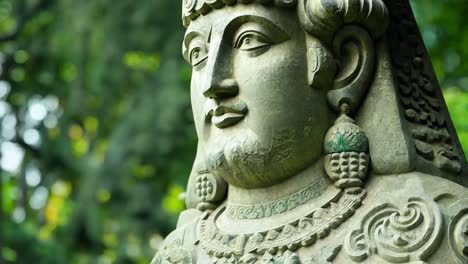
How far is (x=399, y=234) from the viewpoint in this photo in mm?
4602

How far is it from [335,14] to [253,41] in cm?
40

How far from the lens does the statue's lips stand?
494cm

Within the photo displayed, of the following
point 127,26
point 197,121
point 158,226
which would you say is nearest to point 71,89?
point 127,26

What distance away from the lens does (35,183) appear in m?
11.9

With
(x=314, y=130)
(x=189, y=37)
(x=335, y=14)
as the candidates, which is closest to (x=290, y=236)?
(x=314, y=130)

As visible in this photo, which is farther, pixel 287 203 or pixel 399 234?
pixel 287 203

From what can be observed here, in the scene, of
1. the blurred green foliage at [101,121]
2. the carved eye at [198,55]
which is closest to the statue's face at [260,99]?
the carved eye at [198,55]

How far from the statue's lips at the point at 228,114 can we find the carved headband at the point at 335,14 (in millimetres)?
486

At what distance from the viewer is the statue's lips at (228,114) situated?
195 inches

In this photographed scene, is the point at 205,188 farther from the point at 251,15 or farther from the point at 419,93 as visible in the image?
A: the point at 419,93

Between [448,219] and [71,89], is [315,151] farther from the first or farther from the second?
[71,89]

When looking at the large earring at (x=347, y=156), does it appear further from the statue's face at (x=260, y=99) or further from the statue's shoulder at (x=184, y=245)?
the statue's shoulder at (x=184, y=245)

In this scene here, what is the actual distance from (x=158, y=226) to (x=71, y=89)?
5.93ft

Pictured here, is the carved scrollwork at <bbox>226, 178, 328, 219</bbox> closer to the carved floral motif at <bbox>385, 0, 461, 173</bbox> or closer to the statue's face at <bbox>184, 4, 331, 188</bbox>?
the statue's face at <bbox>184, 4, 331, 188</bbox>
